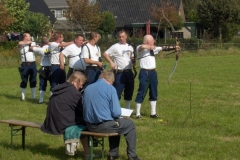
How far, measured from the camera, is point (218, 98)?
53.8 ft

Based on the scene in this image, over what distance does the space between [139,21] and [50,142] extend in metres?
56.5

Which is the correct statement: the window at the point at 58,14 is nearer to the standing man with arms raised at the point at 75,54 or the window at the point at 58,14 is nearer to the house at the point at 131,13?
the house at the point at 131,13

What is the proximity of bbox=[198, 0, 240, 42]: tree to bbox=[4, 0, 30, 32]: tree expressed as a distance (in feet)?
63.9

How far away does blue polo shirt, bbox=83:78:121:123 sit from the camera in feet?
26.8

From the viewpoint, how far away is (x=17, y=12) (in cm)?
5175

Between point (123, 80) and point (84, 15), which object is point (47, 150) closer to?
point (123, 80)

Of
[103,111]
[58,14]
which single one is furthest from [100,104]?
[58,14]

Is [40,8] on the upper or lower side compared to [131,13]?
upper

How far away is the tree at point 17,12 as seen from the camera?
51375 millimetres

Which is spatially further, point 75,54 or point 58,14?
point 58,14

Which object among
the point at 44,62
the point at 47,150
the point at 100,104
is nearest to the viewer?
the point at 100,104

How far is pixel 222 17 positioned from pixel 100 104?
52.6 metres

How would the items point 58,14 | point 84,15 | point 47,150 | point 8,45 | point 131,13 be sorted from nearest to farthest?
point 47,150 < point 8,45 < point 84,15 < point 131,13 < point 58,14

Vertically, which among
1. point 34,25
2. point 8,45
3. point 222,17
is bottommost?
point 8,45
